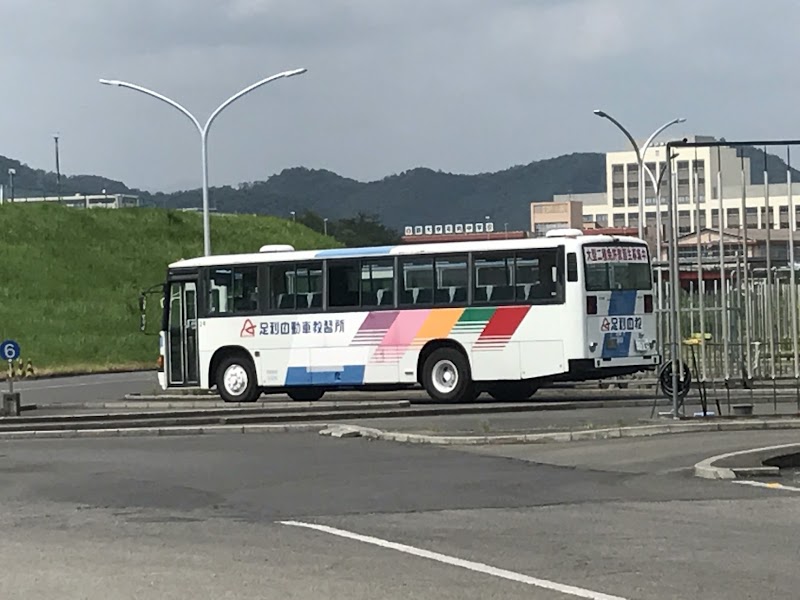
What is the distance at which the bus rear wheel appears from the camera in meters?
29.9

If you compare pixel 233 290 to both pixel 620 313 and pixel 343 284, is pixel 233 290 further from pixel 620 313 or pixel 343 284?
pixel 620 313

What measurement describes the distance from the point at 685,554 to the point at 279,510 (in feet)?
14.4

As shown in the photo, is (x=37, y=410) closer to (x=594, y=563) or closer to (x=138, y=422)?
(x=138, y=422)

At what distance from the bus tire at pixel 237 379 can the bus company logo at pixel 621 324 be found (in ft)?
24.4

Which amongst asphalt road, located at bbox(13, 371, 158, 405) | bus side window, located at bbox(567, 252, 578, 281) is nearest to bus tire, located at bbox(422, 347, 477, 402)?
bus side window, located at bbox(567, 252, 578, 281)

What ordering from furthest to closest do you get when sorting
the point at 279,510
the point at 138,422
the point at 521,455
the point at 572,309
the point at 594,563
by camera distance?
the point at 572,309
the point at 138,422
the point at 521,455
the point at 279,510
the point at 594,563

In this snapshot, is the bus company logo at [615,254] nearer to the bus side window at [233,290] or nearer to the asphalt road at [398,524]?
the bus side window at [233,290]

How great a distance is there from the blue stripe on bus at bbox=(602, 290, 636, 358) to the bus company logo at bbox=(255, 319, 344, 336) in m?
5.40

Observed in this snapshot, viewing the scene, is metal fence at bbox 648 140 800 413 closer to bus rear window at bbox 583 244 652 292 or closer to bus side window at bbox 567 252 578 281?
bus rear window at bbox 583 244 652 292

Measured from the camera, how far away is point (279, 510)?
13.4m

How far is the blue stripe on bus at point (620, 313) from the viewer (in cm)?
2806

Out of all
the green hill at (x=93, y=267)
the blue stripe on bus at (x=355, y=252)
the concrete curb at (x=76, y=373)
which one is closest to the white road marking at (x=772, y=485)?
the blue stripe on bus at (x=355, y=252)

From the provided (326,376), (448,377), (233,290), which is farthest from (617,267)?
(233,290)

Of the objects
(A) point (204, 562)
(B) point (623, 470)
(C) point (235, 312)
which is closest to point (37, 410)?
(C) point (235, 312)
